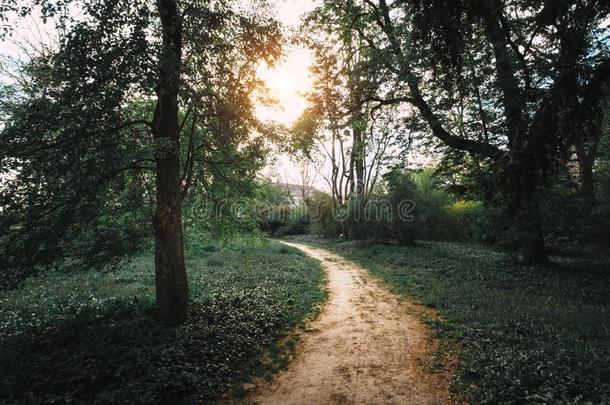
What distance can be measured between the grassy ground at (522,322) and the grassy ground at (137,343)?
12.3 ft

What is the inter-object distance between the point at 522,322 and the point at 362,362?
158 inches

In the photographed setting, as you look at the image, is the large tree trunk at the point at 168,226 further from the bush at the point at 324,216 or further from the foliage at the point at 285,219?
the foliage at the point at 285,219

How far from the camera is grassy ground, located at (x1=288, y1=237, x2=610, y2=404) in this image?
483cm

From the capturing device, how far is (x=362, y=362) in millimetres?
6387

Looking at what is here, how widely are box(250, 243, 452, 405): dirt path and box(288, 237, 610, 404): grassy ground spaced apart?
695 millimetres

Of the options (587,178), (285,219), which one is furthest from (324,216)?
(587,178)

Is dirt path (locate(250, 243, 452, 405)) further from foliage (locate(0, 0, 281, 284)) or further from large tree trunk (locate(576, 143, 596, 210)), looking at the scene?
large tree trunk (locate(576, 143, 596, 210))

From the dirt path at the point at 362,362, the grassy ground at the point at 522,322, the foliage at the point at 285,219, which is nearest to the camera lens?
the grassy ground at the point at 522,322

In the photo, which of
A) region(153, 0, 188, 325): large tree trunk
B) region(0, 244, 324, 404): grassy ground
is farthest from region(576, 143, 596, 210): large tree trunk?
region(153, 0, 188, 325): large tree trunk

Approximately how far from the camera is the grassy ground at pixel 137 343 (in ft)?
16.8

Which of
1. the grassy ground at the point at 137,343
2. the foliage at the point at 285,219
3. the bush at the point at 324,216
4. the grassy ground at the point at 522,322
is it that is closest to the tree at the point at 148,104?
the grassy ground at the point at 137,343

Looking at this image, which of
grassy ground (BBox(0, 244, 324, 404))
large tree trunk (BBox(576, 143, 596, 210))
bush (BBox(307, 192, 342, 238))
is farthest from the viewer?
bush (BBox(307, 192, 342, 238))

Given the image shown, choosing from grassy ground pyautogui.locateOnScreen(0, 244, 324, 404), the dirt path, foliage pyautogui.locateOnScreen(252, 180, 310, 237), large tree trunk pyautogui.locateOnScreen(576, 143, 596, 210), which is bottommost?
the dirt path

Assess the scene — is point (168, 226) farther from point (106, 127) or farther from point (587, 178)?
point (587, 178)
